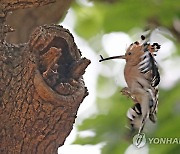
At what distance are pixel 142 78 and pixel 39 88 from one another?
0.24m

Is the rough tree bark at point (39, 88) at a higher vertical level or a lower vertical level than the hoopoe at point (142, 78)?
higher

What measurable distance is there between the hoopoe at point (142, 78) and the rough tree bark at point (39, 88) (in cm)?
15

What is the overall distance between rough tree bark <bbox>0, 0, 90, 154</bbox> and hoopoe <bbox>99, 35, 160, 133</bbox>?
0.48 ft

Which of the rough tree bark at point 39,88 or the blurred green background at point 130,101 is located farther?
the blurred green background at point 130,101

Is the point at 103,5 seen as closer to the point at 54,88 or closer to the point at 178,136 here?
the point at 178,136

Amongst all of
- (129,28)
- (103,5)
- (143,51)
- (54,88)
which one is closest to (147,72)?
(143,51)

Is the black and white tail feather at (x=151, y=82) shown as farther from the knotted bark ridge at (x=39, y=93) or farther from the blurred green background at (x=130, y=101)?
the blurred green background at (x=130, y=101)

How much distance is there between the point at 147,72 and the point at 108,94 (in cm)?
120

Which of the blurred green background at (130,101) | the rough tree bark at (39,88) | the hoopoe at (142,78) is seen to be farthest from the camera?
the blurred green background at (130,101)

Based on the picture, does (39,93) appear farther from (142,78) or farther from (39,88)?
(142,78)

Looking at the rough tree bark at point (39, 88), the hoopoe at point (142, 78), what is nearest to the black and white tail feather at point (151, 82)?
the hoopoe at point (142, 78)

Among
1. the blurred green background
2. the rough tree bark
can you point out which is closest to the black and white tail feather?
the rough tree bark

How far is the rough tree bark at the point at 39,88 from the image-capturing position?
124 centimetres

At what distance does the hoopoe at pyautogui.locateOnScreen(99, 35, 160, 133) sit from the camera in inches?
42.6
